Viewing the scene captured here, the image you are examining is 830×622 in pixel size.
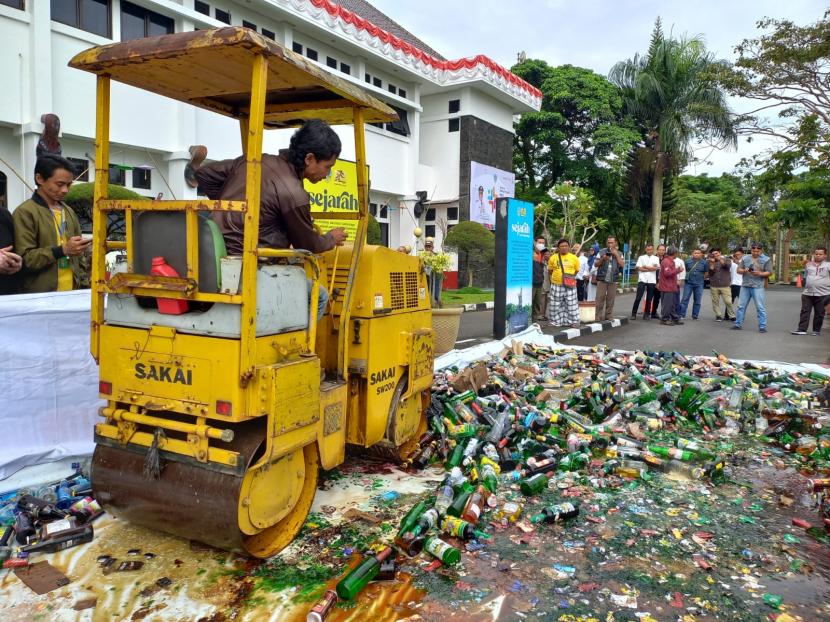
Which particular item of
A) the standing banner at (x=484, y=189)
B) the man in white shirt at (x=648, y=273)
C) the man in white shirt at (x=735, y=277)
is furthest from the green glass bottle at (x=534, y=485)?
the standing banner at (x=484, y=189)

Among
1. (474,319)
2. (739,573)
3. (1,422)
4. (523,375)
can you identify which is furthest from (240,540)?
(474,319)

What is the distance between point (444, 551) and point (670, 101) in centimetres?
3180

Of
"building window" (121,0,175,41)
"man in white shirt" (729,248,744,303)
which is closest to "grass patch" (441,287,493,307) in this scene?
"man in white shirt" (729,248,744,303)

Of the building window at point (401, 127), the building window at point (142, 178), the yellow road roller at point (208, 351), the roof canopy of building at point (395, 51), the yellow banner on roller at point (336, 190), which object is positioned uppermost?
the roof canopy of building at point (395, 51)

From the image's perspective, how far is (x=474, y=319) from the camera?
548 inches

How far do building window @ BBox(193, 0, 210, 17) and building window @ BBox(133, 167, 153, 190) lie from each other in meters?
4.04

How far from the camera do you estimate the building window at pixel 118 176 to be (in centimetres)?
1180

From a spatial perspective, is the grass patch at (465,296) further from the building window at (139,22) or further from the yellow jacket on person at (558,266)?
the building window at (139,22)

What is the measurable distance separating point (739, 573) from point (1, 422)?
459cm

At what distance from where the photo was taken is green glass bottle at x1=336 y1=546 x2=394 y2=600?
2.71m

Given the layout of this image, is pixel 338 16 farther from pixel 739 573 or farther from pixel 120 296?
pixel 739 573

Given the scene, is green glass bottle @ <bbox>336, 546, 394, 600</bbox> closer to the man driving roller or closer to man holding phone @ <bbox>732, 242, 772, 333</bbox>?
the man driving roller

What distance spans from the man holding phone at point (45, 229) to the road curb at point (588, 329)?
8.37 metres

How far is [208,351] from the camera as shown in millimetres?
2762
